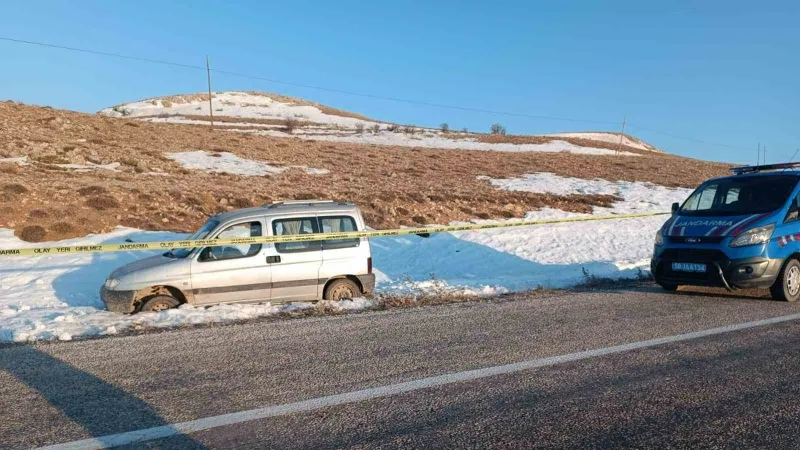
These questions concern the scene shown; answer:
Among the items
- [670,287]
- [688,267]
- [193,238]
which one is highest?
[193,238]

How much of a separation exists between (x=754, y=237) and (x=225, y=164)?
84.4ft

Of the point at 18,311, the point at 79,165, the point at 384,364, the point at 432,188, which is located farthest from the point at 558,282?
the point at 79,165

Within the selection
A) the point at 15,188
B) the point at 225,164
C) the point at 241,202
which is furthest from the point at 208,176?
the point at 15,188

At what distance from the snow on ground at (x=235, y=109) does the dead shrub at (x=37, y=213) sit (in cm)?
7818

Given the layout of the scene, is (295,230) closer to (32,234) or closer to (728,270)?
(728,270)

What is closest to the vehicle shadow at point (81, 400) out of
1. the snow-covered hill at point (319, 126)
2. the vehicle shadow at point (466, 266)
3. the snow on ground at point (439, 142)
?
the vehicle shadow at point (466, 266)

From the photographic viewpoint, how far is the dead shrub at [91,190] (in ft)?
57.9

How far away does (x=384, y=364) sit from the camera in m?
5.36

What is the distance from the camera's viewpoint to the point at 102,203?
16.7 m

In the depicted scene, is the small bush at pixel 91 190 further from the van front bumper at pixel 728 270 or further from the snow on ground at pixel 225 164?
the van front bumper at pixel 728 270

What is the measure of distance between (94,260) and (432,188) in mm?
15553

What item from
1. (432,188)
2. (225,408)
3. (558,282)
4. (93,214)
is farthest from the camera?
(432,188)

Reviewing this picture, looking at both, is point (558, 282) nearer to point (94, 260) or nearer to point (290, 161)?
point (94, 260)

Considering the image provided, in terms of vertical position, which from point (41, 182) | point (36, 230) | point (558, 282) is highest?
point (41, 182)
